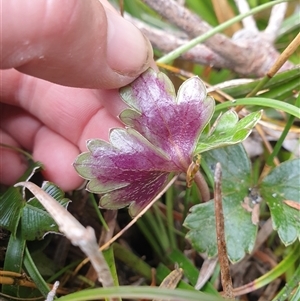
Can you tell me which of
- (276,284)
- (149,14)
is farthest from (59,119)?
(149,14)

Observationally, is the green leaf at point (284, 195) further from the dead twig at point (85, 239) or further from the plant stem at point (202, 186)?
the dead twig at point (85, 239)

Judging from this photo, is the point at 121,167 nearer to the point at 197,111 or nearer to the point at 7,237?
the point at 197,111

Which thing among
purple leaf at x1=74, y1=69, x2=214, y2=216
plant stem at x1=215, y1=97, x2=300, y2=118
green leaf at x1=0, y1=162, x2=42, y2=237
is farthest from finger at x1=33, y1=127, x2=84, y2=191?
plant stem at x1=215, y1=97, x2=300, y2=118

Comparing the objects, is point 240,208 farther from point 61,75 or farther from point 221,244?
point 61,75

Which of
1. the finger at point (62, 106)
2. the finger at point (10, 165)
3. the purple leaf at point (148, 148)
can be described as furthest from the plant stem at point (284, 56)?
the finger at point (10, 165)

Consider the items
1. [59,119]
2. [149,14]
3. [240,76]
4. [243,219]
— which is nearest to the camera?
[243,219]

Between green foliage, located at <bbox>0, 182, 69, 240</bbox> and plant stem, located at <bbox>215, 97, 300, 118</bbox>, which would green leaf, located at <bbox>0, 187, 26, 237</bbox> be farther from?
plant stem, located at <bbox>215, 97, 300, 118</bbox>

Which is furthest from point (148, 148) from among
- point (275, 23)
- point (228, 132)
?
point (275, 23)

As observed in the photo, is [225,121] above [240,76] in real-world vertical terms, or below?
above
